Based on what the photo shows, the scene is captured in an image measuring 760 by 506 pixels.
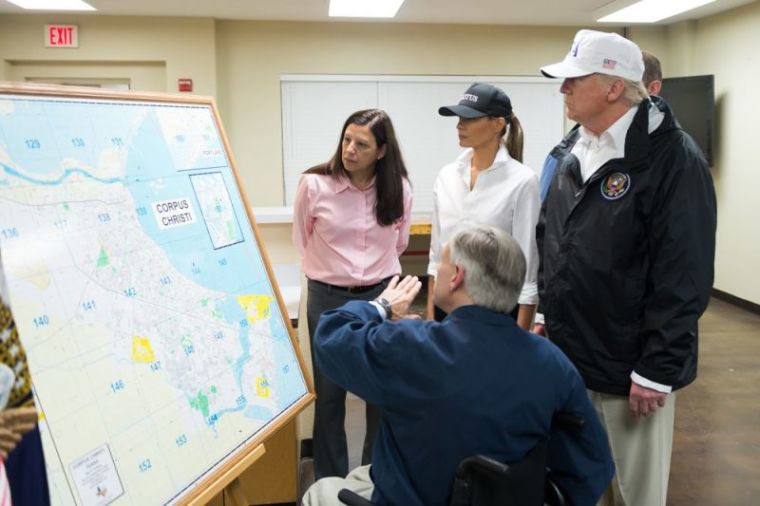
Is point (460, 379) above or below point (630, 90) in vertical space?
below

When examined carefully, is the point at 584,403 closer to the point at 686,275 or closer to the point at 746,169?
the point at 686,275

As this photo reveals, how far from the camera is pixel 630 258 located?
155 centimetres

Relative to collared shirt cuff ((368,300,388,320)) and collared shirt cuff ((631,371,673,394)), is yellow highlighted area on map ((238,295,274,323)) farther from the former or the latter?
collared shirt cuff ((631,371,673,394))

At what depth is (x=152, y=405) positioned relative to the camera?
1103mm

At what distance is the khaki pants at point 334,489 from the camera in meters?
1.37

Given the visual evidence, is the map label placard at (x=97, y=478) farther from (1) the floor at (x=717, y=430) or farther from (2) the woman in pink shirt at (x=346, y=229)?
(1) the floor at (x=717, y=430)

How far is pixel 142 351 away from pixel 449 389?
574 millimetres

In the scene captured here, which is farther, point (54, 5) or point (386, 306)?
point (54, 5)

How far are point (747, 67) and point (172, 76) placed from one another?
5.07 metres

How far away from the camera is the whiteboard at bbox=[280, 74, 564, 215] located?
19.7 ft

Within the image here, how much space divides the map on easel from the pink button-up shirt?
634 millimetres

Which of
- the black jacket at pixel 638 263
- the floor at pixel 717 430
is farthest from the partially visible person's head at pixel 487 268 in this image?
the floor at pixel 717 430

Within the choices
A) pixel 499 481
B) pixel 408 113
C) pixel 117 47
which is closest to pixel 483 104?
pixel 499 481

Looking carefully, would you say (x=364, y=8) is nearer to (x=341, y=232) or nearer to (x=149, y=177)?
(x=341, y=232)
